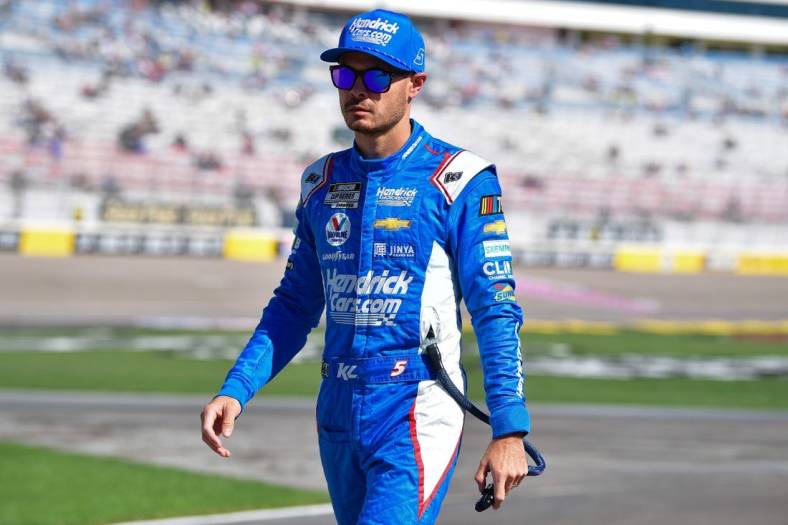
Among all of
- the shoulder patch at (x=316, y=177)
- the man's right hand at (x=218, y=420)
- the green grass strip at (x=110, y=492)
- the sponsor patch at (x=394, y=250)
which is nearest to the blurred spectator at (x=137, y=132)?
the green grass strip at (x=110, y=492)

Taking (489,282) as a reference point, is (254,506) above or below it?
below

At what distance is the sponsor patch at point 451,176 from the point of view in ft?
11.3

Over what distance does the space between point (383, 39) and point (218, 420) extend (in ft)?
3.92

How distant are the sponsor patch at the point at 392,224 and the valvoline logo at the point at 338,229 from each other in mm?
115

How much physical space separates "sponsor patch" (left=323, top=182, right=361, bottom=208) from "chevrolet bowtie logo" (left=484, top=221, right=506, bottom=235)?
1.39 feet

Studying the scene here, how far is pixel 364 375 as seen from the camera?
3439mm

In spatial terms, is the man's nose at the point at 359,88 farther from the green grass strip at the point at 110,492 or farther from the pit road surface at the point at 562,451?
the green grass strip at the point at 110,492

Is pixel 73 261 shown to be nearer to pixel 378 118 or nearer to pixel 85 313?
pixel 85 313

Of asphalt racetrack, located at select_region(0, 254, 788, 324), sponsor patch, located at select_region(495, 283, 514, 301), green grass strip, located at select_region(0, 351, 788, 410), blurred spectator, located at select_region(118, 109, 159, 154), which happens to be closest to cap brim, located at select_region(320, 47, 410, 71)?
sponsor patch, located at select_region(495, 283, 514, 301)

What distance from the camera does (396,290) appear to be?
3.44 m

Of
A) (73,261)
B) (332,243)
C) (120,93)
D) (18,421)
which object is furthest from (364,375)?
(120,93)

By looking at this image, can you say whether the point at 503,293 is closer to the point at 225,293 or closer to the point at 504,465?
the point at 504,465

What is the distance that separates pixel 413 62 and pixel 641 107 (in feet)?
125

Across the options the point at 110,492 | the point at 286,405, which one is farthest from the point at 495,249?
the point at 286,405
